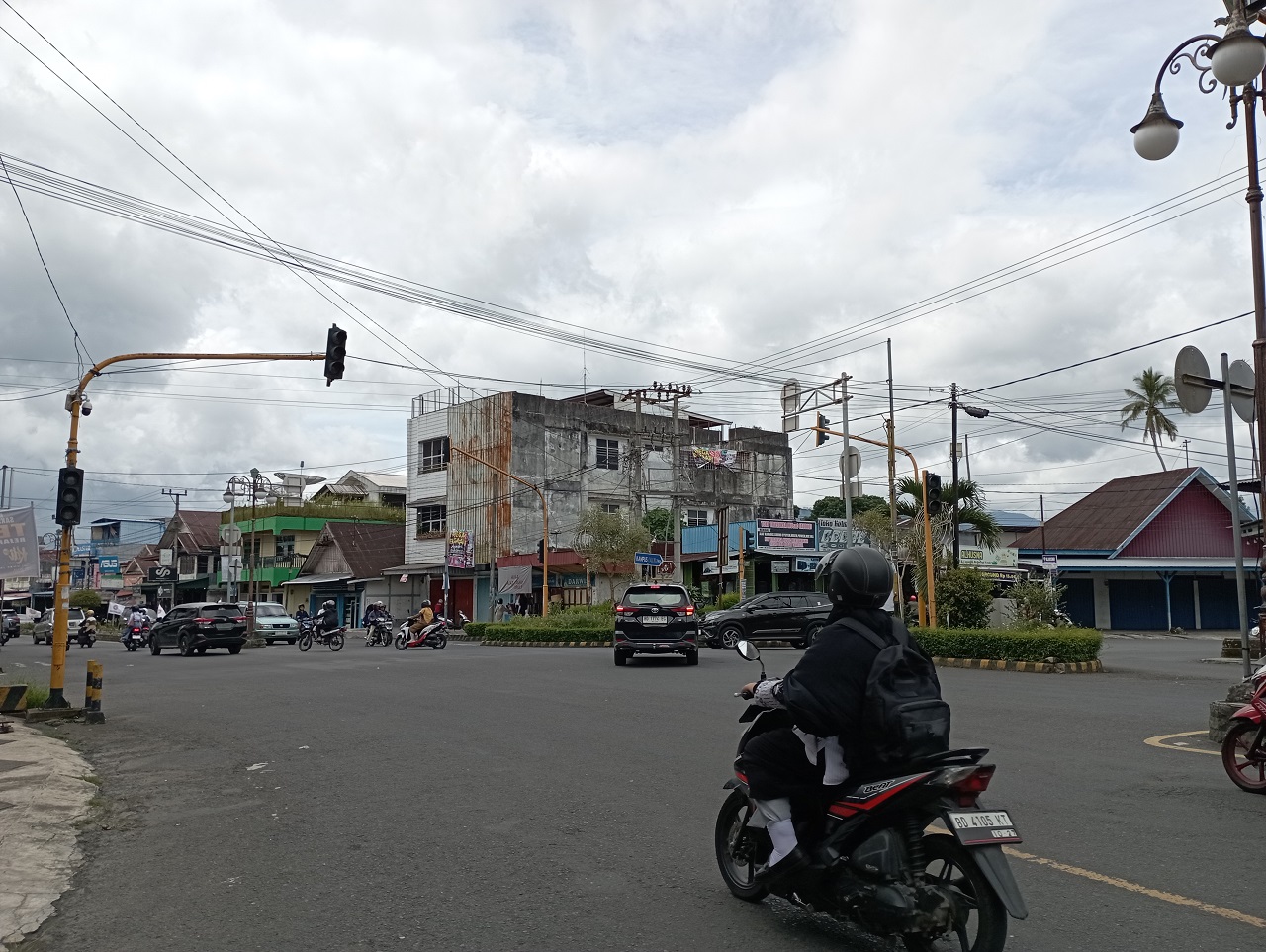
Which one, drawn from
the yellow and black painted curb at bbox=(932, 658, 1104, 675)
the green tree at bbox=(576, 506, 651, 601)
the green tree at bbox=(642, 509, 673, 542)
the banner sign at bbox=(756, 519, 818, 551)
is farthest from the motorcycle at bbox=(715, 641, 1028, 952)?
the green tree at bbox=(642, 509, 673, 542)

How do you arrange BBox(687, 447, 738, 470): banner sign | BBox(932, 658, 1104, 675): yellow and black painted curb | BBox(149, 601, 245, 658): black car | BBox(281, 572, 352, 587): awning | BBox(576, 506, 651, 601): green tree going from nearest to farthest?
BBox(932, 658, 1104, 675): yellow and black painted curb
BBox(149, 601, 245, 658): black car
BBox(576, 506, 651, 601): green tree
BBox(687, 447, 738, 470): banner sign
BBox(281, 572, 352, 587): awning

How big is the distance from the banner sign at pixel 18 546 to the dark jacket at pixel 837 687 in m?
14.7

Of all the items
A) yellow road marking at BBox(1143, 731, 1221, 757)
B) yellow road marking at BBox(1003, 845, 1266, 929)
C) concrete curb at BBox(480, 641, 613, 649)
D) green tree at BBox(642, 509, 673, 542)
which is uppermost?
green tree at BBox(642, 509, 673, 542)

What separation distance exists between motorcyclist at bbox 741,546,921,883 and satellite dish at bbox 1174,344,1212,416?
7616 millimetres

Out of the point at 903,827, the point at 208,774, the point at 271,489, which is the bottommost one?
the point at 208,774

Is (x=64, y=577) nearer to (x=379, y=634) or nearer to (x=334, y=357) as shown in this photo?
(x=334, y=357)

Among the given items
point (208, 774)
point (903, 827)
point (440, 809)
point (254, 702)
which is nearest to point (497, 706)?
point (254, 702)

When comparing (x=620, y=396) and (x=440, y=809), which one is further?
(x=620, y=396)

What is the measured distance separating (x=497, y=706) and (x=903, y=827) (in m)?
10.8

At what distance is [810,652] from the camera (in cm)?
453

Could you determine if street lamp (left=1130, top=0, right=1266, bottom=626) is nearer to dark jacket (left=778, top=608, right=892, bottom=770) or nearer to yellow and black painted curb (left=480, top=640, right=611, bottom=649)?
dark jacket (left=778, top=608, right=892, bottom=770)

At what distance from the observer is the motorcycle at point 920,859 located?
4020mm

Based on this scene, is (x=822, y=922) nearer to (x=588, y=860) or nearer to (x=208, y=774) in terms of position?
(x=588, y=860)

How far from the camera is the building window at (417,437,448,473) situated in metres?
55.3
